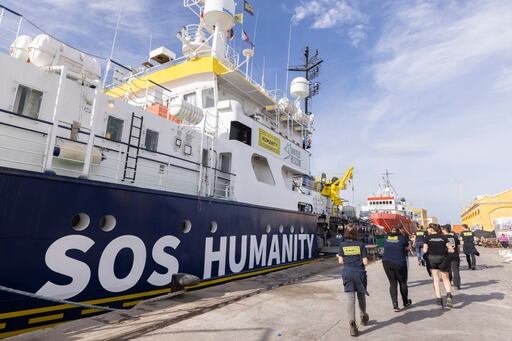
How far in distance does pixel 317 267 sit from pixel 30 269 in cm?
914

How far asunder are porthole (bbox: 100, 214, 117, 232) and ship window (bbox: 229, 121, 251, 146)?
509 cm

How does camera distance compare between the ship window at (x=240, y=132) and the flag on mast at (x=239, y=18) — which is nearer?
the ship window at (x=240, y=132)

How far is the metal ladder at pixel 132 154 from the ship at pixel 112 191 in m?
0.03

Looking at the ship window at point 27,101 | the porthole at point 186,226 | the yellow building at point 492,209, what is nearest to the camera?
the ship window at point 27,101

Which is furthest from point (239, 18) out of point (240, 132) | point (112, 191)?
point (112, 191)

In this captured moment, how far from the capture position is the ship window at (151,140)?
7.64 meters

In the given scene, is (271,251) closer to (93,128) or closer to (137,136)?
(137,136)

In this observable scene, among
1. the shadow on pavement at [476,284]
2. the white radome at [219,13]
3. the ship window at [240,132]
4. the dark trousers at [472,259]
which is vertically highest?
the white radome at [219,13]

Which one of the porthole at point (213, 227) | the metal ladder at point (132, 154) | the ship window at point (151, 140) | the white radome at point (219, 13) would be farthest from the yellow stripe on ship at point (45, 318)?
the white radome at point (219, 13)

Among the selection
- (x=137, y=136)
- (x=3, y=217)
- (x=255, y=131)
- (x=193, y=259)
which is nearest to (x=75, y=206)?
(x=3, y=217)

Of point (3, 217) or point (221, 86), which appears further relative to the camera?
point (221, 86)

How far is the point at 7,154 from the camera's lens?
5273 millimetres

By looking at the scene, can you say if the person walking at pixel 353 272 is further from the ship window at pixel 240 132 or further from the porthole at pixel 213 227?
the ship window at pixel 240 132

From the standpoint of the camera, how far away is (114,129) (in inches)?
276
